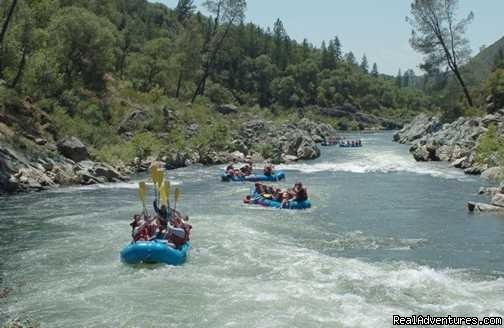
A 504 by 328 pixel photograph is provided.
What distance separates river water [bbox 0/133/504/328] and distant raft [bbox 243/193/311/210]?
1.60 feet

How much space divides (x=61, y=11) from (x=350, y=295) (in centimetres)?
3911

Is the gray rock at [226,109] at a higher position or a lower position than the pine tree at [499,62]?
lower

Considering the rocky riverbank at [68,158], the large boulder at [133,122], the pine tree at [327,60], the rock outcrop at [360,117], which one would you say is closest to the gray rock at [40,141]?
the rocky riverbank at [68,158]

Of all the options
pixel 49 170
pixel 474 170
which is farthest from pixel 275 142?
pixel 49 170

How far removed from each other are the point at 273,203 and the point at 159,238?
8.67 m

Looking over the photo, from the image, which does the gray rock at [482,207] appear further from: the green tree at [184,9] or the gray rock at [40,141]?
the green tree at [184,9]

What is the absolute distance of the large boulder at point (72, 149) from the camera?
30891mm

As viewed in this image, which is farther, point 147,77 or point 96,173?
point 147,77

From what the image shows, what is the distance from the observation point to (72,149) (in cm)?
3102

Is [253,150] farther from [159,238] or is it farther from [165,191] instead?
[159,238]

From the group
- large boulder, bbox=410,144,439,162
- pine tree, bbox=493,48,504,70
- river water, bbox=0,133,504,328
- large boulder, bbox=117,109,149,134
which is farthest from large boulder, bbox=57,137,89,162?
pine tree, bbox=493,48,504,70

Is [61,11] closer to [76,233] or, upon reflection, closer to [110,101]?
[110,101]

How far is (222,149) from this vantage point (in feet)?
144

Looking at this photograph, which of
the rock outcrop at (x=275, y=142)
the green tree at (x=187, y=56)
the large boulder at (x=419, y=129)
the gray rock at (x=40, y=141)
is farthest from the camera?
the green tree at (x=187, y=56)
